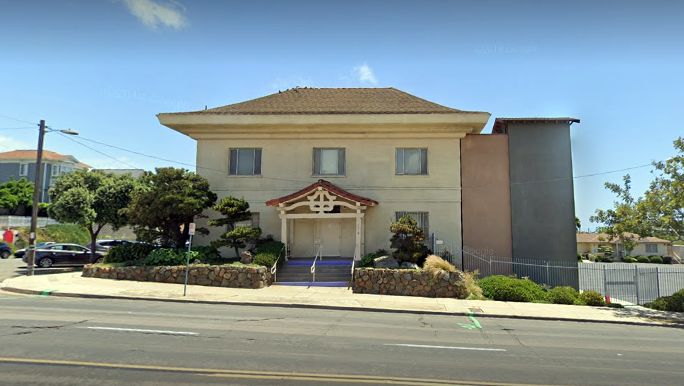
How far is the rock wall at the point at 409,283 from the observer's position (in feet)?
58.1

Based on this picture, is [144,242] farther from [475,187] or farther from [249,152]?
[475,187]

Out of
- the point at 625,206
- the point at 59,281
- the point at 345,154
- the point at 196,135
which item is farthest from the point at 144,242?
the point at 625,206

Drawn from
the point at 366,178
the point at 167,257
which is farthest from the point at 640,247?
the point at 167,257

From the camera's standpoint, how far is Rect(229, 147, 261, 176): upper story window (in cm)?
2377

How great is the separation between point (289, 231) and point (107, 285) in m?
8.49

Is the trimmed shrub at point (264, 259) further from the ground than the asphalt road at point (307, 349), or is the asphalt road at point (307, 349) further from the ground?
the trimmed shrub at point (264, 259)

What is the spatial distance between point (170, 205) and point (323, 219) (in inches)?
288

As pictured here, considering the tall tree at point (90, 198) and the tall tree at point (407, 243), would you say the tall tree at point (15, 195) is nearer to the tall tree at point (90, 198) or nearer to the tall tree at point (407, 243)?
the tall tree at point (90, 198)

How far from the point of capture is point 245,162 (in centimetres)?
2381

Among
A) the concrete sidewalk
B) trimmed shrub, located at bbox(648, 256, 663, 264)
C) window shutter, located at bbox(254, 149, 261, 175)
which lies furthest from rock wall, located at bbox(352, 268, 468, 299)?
trimmed shrub, located at bbox(648, 256, 663, 264)

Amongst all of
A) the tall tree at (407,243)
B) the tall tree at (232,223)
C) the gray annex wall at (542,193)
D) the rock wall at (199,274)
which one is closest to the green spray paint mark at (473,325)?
the tall tree at (407,243)

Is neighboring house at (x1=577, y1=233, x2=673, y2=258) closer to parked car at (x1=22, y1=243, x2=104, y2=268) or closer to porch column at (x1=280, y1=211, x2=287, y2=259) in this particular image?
porch column at (x1=280, y1=211, x2=287, y2=259)

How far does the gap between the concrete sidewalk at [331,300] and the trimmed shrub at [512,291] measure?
71 centimetres

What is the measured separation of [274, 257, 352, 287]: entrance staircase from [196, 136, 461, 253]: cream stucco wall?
2.40 meters
